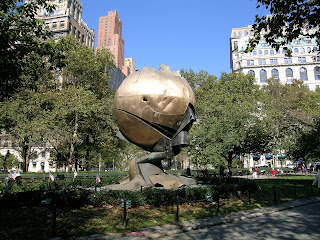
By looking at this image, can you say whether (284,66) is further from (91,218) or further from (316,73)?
(91,218)

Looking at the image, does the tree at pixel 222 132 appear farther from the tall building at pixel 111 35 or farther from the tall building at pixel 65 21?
the tall building at pixel 111 35

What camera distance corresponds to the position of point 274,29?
966 centimetres

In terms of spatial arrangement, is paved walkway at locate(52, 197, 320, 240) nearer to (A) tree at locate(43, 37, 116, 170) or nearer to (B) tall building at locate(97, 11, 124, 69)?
(A) tree at locate(43, 37, 116, 170)

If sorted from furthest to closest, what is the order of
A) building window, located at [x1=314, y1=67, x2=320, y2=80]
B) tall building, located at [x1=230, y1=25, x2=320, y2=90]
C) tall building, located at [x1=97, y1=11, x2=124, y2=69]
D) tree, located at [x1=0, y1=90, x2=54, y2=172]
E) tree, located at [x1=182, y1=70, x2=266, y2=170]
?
tall building, located at [x1=97, y1=11, x2=124, y2=69], tall building, located at [x1=230, y1=25, x2=320, y2=90], building window, located at [x1=314, y1=67, x2=320, y2=80], tree, located at [x1=182, y1=70, x2=266, y2=170], tree, located at [x1=0, y1=90, x2=54, y2=172]

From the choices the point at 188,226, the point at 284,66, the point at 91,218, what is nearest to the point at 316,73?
the point at 284,66

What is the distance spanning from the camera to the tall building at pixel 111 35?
187m

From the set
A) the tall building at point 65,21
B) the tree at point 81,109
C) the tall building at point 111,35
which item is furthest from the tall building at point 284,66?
the tall building at point 111,35

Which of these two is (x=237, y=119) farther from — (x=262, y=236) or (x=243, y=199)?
(x=262, y=236)

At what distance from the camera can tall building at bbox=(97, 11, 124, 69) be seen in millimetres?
187125

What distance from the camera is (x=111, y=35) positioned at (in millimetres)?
189375

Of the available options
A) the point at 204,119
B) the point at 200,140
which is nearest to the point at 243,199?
the point at 200,140

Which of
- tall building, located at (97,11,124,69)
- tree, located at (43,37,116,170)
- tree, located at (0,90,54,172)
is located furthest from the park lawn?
tall building, located at (97,11,124,69)

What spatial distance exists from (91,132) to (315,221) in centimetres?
3006

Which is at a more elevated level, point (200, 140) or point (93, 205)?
point (200, 140)
